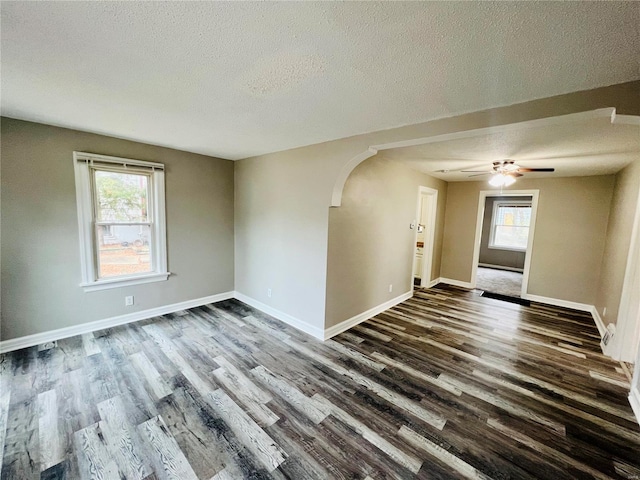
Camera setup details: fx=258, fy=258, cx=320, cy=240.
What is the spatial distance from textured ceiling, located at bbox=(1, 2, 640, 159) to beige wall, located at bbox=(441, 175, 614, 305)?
4206 millimetres

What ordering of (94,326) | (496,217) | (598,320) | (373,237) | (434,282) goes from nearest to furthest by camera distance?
(94,326), (373,237), (598,320), (434,282), (496,217)

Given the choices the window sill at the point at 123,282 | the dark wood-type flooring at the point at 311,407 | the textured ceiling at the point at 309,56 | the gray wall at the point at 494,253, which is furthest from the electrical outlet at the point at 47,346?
the gray wall at the point at 494,253

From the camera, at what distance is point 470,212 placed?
578cm

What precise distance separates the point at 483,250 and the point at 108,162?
31.9 ft

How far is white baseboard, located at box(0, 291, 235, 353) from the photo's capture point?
9.31 feet

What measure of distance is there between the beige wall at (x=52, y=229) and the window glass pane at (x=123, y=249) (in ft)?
0.77

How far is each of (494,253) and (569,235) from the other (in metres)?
3.78

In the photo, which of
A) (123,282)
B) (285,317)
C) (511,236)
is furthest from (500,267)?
(123,282)

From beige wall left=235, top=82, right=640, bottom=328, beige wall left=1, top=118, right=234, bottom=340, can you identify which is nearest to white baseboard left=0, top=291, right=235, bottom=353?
beige wall left=1, top=118, right=234, bottom=340

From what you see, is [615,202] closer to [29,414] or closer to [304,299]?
[304,299]

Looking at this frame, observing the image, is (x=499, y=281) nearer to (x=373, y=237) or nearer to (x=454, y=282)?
(x=454, y=282)

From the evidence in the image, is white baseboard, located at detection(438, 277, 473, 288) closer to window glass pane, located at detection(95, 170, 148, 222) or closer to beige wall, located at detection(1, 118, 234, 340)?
beige wall, located at detection(1, 118, 234, 340)

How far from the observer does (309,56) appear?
1.44 meters

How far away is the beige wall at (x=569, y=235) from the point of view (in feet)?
14.7
